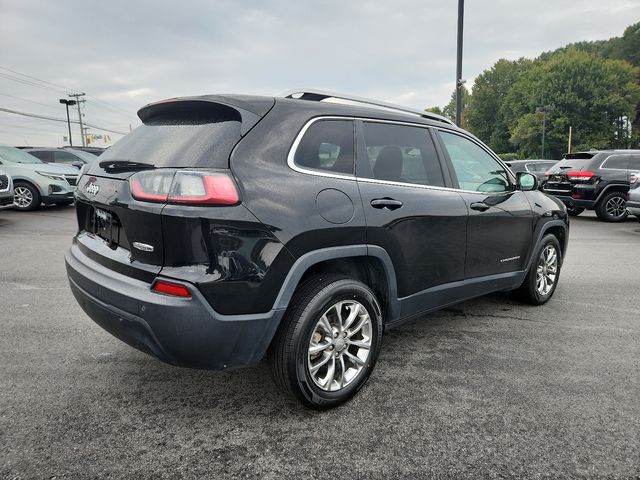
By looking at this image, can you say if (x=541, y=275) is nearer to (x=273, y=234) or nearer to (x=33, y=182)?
(x=273, y=234)

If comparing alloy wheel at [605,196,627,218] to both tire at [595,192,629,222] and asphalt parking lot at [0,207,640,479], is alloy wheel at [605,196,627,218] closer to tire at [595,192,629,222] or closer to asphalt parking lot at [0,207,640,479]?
tire at [595,192,629,222]

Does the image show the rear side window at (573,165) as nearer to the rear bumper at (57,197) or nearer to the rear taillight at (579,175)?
the rear taillight at (579,175)

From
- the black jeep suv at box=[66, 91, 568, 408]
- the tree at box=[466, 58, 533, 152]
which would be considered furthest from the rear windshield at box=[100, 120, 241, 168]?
the tree at box=[466, 58, 533, 152]

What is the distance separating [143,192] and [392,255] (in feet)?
4.78

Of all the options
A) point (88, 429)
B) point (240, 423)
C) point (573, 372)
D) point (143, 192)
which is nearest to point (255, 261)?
point (143, 192)

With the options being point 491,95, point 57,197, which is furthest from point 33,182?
point 491,95

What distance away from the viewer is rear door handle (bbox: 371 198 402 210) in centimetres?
278

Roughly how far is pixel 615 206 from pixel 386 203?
35.8 ft

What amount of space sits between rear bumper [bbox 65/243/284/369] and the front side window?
1.92m

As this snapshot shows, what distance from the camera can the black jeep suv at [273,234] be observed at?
2.20 meters

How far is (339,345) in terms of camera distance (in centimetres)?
265

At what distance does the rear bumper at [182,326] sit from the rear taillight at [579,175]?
451 inches

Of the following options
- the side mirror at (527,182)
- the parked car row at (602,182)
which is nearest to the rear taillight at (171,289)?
the side mirror at (527,182)

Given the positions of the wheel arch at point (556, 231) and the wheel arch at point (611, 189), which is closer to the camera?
the wheel arch at point (556, 231)
